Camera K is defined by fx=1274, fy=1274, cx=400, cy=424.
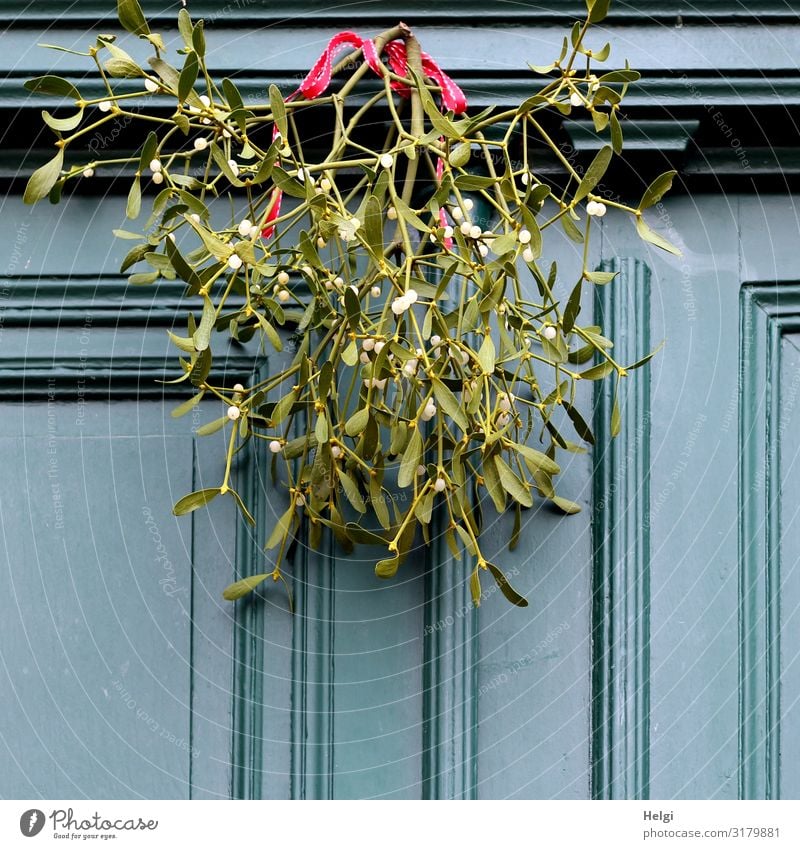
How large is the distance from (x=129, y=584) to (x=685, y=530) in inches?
21.5

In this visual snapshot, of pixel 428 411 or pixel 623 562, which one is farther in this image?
pixel 623 562

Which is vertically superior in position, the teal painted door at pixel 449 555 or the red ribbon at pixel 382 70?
the red ribbon at pixel 382 70

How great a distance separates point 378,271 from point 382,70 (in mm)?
212

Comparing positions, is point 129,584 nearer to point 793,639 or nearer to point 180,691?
point 180,691

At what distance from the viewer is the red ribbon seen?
46.1 inches

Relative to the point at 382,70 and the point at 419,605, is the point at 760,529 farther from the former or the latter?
the point at 382,70

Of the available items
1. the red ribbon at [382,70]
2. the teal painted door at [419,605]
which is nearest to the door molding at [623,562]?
the teal painted door at [419,605]

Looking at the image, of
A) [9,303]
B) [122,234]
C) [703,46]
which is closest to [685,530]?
[703,46]

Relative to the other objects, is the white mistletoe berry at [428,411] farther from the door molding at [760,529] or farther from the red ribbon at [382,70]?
the door molding at [760,529]

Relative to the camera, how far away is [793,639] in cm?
124

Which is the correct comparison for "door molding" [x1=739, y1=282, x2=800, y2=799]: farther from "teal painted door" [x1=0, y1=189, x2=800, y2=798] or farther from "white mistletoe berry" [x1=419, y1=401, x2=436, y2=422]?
"white mistletoe berry" [x1=419, y1=401, x2=436, y2=422]

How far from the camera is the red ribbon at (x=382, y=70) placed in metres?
1.17

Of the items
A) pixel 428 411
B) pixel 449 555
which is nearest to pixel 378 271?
pixel 428 411

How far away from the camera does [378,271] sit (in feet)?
3.50
